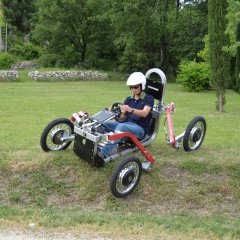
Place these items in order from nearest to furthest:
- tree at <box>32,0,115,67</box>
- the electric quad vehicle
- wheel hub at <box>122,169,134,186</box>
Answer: wheel hub at <box>122,169,134,186</box>
the electric quad vehicle
tree at <box>32,0,115,67</box>

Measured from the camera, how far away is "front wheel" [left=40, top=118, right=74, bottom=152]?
6359mm

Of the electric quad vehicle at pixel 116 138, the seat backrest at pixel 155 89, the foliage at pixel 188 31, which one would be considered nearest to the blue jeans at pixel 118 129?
the electric quad vehicle at pixel 116 138

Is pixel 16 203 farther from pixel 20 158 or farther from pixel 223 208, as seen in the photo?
pixel 223 208

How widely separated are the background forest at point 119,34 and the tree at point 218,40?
1557cm

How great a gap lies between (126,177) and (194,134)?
2214mm

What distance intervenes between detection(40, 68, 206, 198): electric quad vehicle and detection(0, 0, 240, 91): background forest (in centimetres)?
2547

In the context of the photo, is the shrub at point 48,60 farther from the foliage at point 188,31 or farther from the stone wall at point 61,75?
the foliage at point 188,31

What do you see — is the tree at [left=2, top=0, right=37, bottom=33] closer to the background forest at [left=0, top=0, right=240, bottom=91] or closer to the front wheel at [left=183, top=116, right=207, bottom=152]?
the background forest at [left=0, top=0, right=240, bottom=91]

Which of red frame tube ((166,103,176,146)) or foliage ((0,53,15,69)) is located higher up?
foliage ((0,53,15,69))

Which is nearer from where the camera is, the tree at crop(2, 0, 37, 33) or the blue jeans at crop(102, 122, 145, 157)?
the blue jeans at crop(102, 122, 145, 157)

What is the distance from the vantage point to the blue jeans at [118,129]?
5859 millimetres

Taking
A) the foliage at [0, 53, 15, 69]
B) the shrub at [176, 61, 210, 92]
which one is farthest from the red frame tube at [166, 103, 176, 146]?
the foliage at [0, 53, 15, 69]

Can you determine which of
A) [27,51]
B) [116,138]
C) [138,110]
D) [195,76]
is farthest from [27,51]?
[116,138]

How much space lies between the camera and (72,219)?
4.86 m
